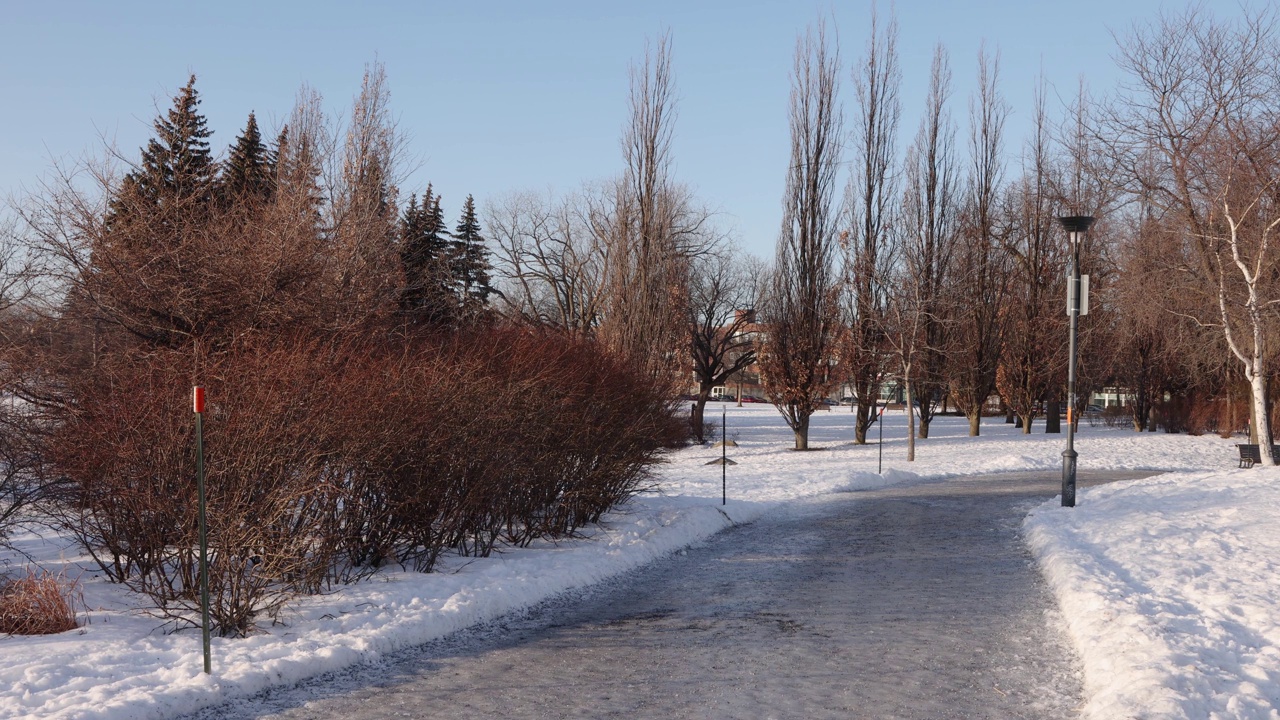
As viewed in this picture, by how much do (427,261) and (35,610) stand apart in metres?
28.9

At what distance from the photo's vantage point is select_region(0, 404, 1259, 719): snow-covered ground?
241 inches

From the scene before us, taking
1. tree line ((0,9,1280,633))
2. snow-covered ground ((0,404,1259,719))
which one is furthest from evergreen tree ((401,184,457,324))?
snow-covered ground ((0,404,1259,719))

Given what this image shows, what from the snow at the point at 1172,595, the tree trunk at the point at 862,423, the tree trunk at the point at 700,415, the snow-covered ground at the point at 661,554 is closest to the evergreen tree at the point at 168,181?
the snow-covered ground at the point at 661,554

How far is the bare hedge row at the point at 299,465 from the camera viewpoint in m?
7.70

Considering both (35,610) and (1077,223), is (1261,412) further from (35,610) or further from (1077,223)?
(35,610)

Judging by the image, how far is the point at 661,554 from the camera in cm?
1254

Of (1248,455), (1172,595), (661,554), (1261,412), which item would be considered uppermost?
(1261,412)

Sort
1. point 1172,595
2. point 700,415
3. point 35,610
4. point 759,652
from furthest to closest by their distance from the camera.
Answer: point 700,415
point 1172,595
point 759,652
point 35,610

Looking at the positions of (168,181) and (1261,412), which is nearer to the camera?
(168,181)

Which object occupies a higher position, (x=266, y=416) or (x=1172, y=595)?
(x=266, y=416)

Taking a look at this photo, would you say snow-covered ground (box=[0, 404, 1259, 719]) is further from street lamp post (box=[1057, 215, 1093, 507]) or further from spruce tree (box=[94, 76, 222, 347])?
spruce tree (box=[94, 76, 222, 347])

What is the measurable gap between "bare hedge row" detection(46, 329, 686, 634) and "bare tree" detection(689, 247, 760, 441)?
33659 mm

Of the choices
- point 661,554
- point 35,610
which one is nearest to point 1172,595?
point 661,554

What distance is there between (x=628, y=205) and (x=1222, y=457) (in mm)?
19220
